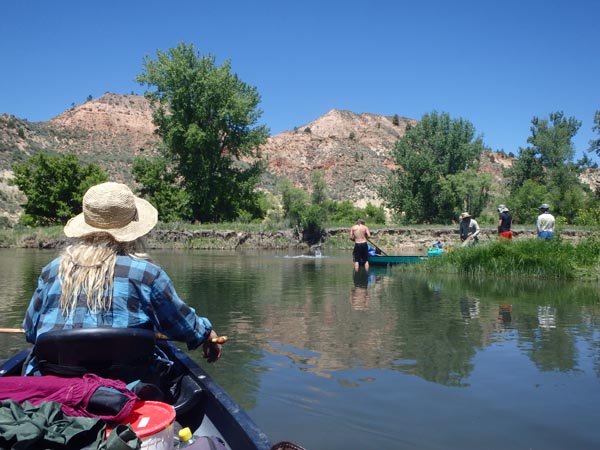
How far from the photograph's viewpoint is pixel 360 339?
312 inches

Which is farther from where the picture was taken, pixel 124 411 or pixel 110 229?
→ pixel 110 229

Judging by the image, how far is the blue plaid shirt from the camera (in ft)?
10.3

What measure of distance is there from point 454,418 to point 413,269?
13.2 metres

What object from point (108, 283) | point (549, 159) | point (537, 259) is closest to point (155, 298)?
point (108, 283)

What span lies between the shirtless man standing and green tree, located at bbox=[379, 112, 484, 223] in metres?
36.3

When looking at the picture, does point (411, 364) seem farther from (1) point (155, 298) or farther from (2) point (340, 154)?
(2) point (340, 154)

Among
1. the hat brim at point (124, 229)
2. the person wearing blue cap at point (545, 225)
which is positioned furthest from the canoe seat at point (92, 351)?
the person wearing blue cap at point (545, 225)

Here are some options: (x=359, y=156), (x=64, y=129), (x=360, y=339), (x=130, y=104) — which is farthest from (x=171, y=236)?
(x=130, y=104)

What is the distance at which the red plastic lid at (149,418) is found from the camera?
2738 mm

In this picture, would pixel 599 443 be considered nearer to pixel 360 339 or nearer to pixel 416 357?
pixel 416 357

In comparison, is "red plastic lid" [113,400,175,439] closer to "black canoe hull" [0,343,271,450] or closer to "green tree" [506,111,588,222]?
"black canoe hull" [0,343,271,450]

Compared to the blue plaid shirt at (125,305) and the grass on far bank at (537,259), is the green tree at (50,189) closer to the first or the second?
the grass on far bank at (537,259)

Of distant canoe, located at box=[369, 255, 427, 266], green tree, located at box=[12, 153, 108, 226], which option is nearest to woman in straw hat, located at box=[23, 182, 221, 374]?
distant canoe, located at box=[369, 255, 427, 266]

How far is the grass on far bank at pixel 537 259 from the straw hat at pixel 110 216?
1301cm
